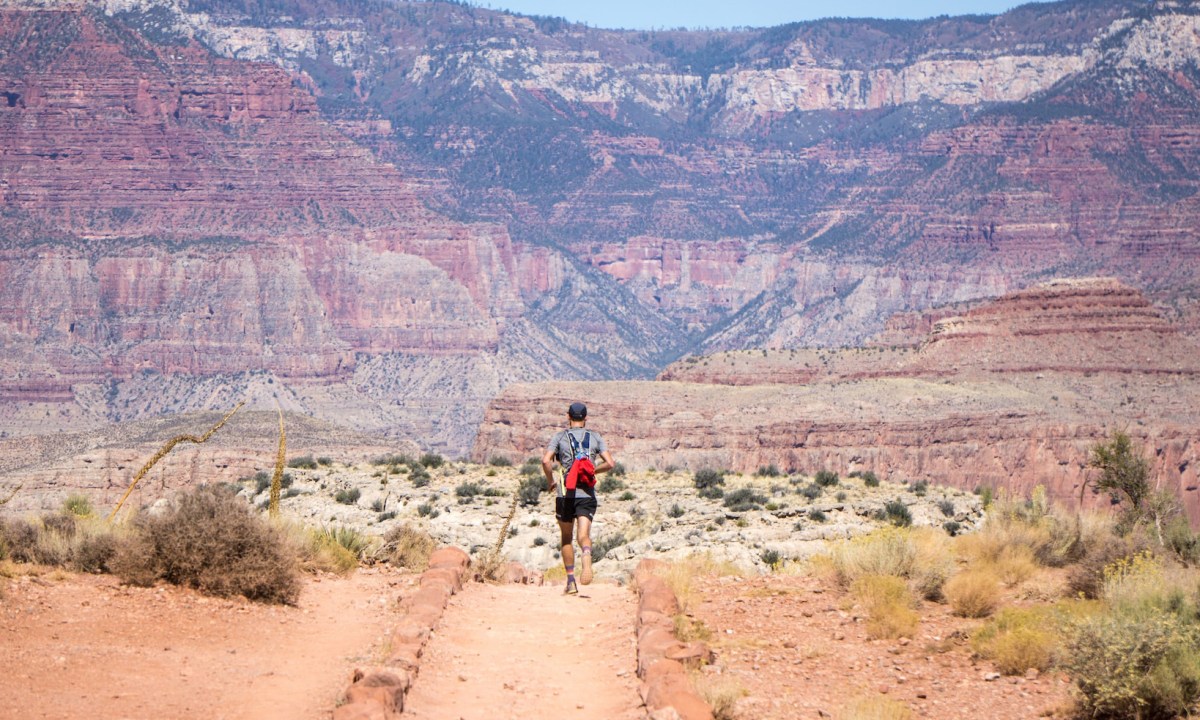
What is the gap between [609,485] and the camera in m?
50.2

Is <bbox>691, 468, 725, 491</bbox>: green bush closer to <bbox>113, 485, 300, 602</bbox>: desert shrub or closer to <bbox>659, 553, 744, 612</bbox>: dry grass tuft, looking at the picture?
<bbox>659, 553, 744, 612</bbox>: dry grass tuft

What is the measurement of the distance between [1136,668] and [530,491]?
84.3ft

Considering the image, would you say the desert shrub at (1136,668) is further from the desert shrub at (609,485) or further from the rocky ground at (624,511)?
the desert shrub at (609,485)

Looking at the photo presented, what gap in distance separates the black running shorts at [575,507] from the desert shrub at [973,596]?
159 inches

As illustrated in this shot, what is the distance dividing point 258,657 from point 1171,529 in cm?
1287

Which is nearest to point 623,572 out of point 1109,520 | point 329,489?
point 1109,520

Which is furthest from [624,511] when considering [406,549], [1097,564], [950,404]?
[950,404]

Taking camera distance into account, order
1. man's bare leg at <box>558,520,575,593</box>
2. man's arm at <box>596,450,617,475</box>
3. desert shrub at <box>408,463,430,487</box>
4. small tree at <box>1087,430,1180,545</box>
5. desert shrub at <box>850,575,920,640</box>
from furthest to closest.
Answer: desert shrub at <box>408,463,430,487</box>
small tree at <box>1087,430,1180,545</box>
man's bare leg at <box>558,520,575,593</box>
man's arm at <box>596,450,617,475</box>
desert shrub at <box>850,575,920,640</box>

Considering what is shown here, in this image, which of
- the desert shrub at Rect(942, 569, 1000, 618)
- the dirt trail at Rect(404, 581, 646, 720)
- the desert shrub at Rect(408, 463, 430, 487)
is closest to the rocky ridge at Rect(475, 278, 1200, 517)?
the desert shrub at Rect(408, 463, 430, 487)

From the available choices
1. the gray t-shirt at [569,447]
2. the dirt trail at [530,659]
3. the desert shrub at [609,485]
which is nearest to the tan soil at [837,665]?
the dirt trail at [530,659]

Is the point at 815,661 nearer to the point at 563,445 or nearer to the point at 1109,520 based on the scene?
the point at 563,445

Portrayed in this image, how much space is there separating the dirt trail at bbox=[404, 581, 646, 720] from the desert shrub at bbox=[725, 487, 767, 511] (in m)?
16.9

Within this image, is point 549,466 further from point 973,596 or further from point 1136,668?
point 1136,668

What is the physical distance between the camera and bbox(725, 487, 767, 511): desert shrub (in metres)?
43.5
